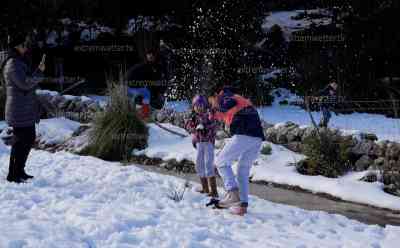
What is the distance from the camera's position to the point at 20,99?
6.77m

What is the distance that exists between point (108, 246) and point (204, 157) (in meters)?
2.18

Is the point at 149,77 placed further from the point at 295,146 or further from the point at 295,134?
the point at 295,146

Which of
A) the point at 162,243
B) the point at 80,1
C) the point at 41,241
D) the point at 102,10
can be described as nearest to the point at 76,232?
the point at 41,241

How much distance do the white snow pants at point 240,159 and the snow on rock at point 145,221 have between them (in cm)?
29

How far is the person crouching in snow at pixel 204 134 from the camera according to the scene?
6273 millimetres

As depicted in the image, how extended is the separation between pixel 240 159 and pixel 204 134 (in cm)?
75

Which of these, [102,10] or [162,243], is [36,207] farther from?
[102,10]

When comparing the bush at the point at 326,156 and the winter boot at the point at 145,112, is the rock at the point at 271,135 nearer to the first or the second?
the bush at the point at 326,156

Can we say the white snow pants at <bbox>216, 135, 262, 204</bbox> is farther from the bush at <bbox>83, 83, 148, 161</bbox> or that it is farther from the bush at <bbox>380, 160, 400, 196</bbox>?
the bush at <bbox>83, 83, 148, 161</bbox>

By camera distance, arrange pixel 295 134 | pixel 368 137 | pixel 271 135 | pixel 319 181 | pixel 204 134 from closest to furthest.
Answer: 1. pixel 204 134
2. pixel 319 181
3. pixel 368 137
4. pixel 295 134
5. pixel 271 135

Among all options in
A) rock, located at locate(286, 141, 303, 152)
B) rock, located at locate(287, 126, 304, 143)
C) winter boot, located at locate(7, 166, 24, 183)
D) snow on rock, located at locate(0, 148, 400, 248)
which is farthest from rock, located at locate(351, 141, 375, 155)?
winter boot, located at locate(7, 166, 24, 183)

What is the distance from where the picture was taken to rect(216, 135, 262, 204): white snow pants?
5.63 m

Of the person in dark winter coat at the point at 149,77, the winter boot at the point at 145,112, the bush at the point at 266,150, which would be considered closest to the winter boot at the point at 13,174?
the bush at the point at 266,150

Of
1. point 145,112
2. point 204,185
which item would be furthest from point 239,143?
point 145,112
